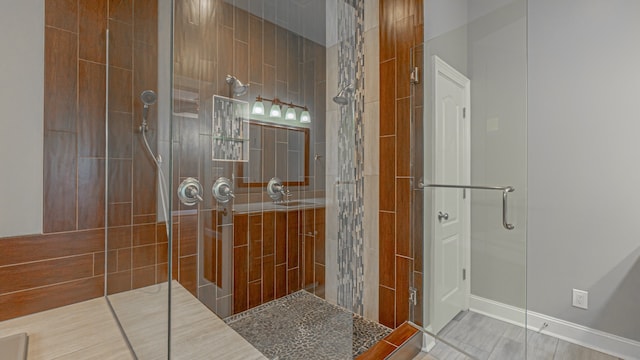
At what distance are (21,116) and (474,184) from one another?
2.54 meters

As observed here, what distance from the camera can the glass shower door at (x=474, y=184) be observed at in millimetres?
1571

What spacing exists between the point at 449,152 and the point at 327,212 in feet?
3.15

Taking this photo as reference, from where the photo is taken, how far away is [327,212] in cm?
142

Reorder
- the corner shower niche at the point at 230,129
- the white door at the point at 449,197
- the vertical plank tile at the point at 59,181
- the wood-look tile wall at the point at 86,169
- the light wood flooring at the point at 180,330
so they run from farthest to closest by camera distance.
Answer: the white door at the point at 449,197 < the vertical plank tile at the point at 59,181 < the wood-look tile wall at the point at 86,169 < the corner shower niche at the point at 230,129 < the light wood flooring at the point at 180,330

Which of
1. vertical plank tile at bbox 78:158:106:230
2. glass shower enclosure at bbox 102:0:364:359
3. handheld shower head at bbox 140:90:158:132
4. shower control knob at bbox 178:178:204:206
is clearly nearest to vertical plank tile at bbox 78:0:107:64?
glass shower enclosure at bbox 102:0:364:359

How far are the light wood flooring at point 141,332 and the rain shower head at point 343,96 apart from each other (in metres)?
1.09

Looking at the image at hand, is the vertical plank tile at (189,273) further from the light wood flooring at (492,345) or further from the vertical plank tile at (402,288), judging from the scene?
the light wood flooring at (492,345)

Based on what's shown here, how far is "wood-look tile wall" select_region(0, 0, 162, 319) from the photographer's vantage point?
1316 millimetres

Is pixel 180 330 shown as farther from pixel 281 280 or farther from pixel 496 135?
pixel 496 135

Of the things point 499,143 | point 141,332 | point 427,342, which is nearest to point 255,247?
point 141,332

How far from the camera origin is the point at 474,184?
→ 1.70 meters

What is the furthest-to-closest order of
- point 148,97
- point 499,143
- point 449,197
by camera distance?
point 449,197, point 499,143, point 148,97

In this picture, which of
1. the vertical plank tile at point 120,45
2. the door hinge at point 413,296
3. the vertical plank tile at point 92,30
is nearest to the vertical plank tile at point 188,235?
the vertical plank tile at point 120,45

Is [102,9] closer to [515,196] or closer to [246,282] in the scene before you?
[246,282]
